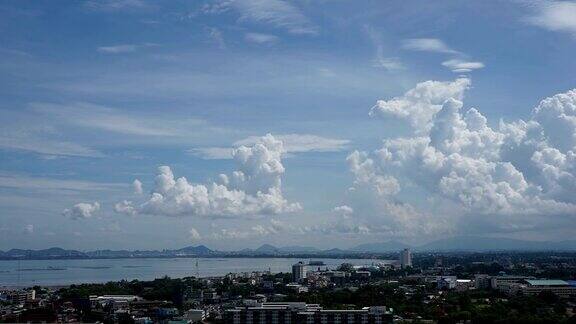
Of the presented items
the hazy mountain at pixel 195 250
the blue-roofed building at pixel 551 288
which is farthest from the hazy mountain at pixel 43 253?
the blue-roofed building at pixel 551 288

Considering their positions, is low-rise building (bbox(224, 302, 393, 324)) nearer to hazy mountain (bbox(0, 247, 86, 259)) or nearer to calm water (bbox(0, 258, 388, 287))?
calm water (bbox(0, 258, 388, 287))

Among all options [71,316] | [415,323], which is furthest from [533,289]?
[71,316]

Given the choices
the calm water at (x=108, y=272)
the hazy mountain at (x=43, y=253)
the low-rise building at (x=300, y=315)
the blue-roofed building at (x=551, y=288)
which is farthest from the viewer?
the hazy mountain at (x=43, y=253)

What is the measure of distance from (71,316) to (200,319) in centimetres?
436

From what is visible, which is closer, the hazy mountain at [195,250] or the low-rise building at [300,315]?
the low-rise building at [300,315]

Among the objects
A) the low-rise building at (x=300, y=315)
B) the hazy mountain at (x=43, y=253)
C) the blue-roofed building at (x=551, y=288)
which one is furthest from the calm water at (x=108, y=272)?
the hazy mountain at (x=43, y=253)

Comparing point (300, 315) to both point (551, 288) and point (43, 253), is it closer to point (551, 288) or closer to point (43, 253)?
point (551, 288)

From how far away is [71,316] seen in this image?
79.6ft

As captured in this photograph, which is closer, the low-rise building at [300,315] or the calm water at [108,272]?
the low-rise building at [300,315]

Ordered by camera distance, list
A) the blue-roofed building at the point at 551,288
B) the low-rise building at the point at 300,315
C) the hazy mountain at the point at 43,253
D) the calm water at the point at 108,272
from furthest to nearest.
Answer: the hazy mountain at the point at 43,253 < the calm water at the point at 108,272 < the blue-roofed building at the point at 551,288 < the low-rise building at the point at 300,315

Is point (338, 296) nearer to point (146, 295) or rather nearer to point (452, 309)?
point (452, 309)

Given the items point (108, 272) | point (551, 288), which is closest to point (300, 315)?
point (551, 288)

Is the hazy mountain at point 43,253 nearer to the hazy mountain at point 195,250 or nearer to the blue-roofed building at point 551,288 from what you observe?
the hazy mountain at point 195,250

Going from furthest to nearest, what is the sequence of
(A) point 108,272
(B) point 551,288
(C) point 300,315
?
(A) point 108,272
(B) point 551,288
(C) point 300,315
